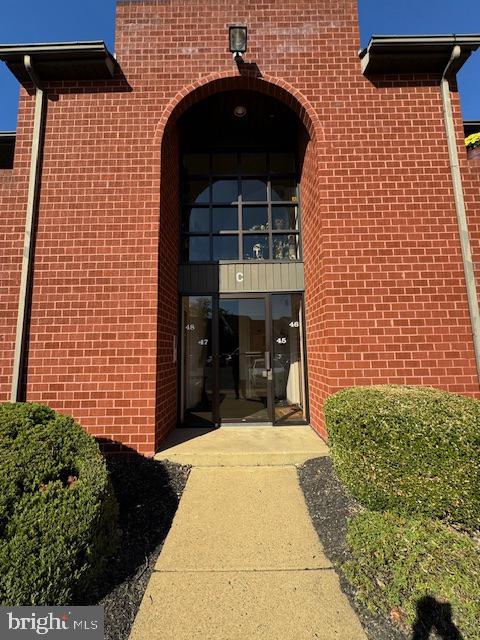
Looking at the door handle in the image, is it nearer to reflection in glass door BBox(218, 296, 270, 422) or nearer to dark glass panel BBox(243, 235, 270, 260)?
reflection in glass door BBox(218, 296, 270, 422)

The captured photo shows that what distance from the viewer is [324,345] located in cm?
475

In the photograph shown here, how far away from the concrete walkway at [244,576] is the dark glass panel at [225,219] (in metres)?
4.50

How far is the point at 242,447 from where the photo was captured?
4348 mm

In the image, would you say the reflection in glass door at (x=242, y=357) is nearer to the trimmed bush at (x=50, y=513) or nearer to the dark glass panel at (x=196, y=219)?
the dark glass panel at (x=196, y=219)

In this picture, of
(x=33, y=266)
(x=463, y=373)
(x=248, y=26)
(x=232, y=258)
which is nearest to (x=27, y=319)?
(x=33, y=266)

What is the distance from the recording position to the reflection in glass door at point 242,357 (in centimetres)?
570

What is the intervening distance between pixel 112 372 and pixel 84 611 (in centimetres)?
278

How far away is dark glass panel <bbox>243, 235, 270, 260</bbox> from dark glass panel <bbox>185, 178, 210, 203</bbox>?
121cm

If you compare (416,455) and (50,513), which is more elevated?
(416,455)

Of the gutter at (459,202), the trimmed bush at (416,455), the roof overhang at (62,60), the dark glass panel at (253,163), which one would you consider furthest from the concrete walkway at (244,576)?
the roof overhang at (62,60)

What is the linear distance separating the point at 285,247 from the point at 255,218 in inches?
33.3

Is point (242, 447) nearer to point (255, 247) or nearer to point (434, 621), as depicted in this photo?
point (434, 621)

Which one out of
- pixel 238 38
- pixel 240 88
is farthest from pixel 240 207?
pixel 238 38

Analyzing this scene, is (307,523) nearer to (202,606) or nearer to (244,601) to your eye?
(244,601)
